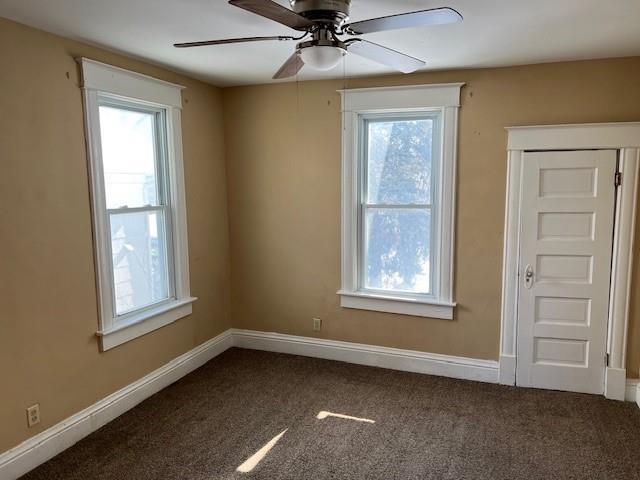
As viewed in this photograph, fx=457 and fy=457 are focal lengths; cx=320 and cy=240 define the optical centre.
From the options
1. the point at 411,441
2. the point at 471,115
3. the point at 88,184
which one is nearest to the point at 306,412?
the point at 411,441

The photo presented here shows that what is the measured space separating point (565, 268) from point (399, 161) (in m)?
1.49

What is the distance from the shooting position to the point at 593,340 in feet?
11.0

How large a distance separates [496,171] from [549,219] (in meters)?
0.52

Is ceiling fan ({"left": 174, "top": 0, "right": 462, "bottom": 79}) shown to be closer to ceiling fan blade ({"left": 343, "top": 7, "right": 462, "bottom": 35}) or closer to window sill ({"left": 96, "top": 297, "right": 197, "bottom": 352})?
ceiling fan blade ({"left": 343, "top": 7, "right": 462, "bottom": 35})

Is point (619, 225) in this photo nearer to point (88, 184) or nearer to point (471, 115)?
point (471, 115)

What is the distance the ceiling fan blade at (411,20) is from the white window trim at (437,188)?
1.71 meters

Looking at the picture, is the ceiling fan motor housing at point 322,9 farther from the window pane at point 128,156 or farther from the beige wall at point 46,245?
the window pane at point 128,156

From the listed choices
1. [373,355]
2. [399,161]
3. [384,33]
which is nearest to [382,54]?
[384,33]

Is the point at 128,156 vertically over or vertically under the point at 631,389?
over

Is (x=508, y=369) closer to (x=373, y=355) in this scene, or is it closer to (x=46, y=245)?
(x=373, y=355)

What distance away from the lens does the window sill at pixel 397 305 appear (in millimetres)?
3688

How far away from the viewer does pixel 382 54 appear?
7.29 feet

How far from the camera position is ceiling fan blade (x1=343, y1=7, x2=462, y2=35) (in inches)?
65.9

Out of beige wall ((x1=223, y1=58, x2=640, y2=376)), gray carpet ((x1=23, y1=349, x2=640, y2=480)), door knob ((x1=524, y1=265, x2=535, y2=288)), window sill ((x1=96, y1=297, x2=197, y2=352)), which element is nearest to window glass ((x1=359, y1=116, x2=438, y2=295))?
beige wall ((x1=223, y1=58, x2=640, y2=376))
